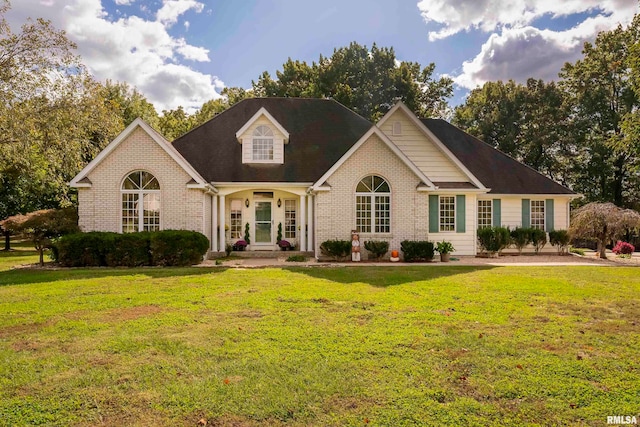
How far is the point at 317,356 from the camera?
185 inches

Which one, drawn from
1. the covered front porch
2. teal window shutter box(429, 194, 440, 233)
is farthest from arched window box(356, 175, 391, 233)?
the covered front porch

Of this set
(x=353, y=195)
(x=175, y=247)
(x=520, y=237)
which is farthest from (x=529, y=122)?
(x=175, y=247)

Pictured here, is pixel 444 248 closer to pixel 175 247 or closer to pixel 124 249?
pixel 175 247

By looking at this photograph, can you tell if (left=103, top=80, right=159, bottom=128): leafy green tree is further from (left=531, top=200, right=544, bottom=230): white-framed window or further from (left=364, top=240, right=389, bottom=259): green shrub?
(left=531, top=200, right=544, bottom=230): white-framed window

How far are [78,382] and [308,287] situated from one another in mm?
5767

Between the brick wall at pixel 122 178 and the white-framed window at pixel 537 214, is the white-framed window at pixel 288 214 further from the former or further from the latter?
the white-framed window at pixel 537 214

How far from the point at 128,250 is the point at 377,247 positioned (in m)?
9.41

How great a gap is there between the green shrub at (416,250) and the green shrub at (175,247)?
26.6ft

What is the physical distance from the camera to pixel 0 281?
10.4 m

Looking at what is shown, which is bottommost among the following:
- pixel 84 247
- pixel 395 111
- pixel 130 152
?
pixel 84 247

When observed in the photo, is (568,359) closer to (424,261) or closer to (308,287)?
(308,287)

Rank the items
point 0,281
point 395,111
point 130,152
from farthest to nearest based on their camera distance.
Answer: point 395,111, point 130,152, point 0,281

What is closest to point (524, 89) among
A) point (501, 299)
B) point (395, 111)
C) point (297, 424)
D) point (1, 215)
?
point (395, 111)

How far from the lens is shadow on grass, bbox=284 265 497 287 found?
10.4 m
